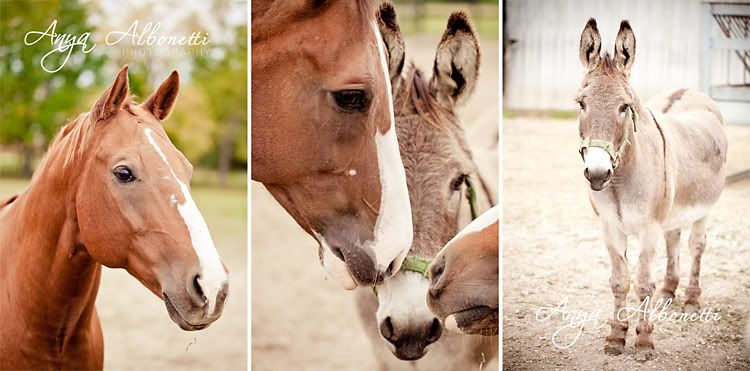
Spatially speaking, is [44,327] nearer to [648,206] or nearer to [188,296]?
[188,296]

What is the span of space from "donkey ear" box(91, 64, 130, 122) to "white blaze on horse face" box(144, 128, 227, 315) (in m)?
0.21

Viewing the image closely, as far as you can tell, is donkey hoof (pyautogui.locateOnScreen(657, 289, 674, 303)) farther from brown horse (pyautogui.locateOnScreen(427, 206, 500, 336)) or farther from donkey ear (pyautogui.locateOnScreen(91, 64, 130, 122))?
donkey ear (pyautogui.locateOnScreen(91, 64, 130, 122))

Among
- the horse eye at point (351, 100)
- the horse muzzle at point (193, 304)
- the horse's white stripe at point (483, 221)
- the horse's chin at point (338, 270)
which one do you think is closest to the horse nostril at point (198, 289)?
the horse muzzle at point (193, 304)

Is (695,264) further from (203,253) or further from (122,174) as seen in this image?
(122,174)

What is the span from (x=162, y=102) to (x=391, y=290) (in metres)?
1.04

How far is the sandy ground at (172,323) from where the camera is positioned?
2998 mm

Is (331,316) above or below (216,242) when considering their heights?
below

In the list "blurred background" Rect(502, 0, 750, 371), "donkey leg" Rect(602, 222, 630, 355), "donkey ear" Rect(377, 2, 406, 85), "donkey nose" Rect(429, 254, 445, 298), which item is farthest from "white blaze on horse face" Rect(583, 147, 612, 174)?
"donkey ear" Rect(377, 2, 406, 85)

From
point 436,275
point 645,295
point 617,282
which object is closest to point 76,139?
point 436,275

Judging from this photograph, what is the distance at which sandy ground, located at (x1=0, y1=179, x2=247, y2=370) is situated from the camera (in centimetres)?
300

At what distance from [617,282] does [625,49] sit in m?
0.90

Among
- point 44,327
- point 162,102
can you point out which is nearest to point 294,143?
point 162,102

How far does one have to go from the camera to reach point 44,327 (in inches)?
91.1

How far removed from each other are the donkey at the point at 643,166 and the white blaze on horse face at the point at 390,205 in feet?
2.79
